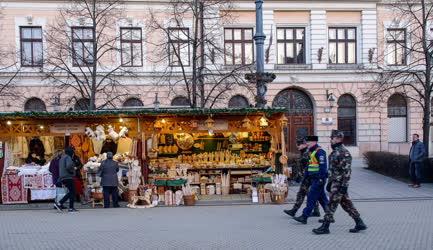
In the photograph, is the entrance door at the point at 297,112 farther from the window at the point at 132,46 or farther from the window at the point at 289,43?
the window at the point at 132,46

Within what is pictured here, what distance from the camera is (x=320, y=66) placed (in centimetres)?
3244

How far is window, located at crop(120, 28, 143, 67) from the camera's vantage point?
30656mm

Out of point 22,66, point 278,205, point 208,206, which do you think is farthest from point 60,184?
point 22,66

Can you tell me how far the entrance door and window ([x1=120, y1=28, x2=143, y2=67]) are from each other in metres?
9.30

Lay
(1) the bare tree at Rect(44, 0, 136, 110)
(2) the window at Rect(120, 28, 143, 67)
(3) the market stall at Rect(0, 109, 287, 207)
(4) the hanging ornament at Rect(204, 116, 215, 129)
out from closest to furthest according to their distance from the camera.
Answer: (3) the market stall at Rect(0, 109, 287, 207) → (4) the hanging ornament at Rect(204, 116, 215, 129) → (1) the bare tree at Rect(44, 0, 136, 110) → (2) the window at Rect(120, 28, 143, 67)

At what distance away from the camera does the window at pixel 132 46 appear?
3066 cm

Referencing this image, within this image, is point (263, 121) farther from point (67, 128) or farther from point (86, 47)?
point (86, 47)

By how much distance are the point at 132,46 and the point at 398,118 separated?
58.6 ft

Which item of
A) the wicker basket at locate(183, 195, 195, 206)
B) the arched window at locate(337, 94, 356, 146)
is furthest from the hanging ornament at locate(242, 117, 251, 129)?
the arched window at locate(337, 94, 356, 146)

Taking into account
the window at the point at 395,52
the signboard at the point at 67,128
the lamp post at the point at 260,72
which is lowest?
the signboard at the point at 67,128

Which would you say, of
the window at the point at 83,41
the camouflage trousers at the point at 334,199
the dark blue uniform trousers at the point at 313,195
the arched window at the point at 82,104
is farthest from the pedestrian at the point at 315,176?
the window at the point at 83,41

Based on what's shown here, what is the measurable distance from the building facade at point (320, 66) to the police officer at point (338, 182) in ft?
67.6

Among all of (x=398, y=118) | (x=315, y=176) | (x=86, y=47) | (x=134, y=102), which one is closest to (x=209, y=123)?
(x=315, y=176)

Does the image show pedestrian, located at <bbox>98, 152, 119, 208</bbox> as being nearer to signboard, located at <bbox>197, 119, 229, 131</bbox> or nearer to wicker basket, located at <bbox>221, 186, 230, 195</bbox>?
signboard, located at <bbox>197, 119, 229, 131</bbox>
